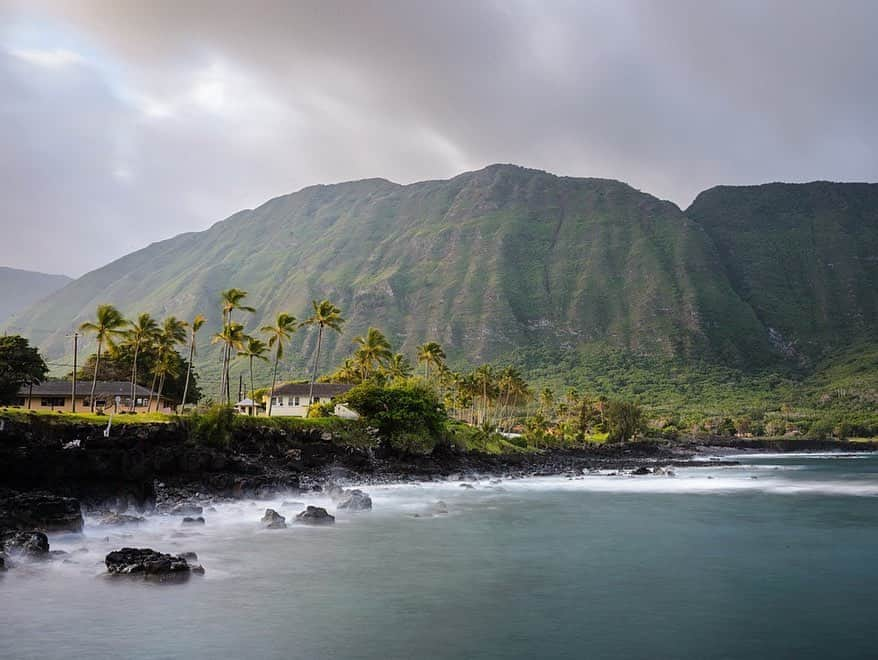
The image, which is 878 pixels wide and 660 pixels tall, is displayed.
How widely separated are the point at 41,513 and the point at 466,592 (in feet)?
62.2

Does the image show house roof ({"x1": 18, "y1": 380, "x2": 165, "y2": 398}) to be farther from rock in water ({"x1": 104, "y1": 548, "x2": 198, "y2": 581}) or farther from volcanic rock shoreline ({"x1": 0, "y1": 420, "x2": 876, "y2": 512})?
rock in water ({"x1": 104, "y1": 548, "x2": 198, "y2": 581})

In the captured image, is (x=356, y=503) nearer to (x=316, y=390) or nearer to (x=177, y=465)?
(x=177, y=465)

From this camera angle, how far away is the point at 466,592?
23234mm

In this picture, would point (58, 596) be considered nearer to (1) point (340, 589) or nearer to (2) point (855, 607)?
(1) point (340, 589)

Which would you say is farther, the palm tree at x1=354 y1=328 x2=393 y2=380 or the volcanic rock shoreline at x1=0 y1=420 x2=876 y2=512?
the palm tree at x1=354 y1=328 x2=393 y2=380

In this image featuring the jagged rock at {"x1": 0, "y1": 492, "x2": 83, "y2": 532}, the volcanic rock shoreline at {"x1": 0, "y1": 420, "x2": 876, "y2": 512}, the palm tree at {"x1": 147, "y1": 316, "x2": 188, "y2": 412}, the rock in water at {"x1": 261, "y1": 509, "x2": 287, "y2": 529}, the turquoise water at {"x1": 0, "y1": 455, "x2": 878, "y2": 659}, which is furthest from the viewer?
the palm tree at {"x1": 147, "y1": 316, "x2": 188, "y2": 412}

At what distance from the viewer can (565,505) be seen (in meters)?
49.6

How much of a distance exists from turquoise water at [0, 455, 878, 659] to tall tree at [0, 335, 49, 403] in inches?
1495

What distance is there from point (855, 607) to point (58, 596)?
24757 millimetres

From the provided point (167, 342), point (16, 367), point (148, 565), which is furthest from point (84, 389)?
point (148, 565)

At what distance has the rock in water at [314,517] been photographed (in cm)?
3597

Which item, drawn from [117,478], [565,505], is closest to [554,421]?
[565,505]

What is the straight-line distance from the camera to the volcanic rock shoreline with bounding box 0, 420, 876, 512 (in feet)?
118

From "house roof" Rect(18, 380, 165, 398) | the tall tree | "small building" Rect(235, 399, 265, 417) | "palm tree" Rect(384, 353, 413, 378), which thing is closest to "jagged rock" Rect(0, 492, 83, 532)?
the tall tree
